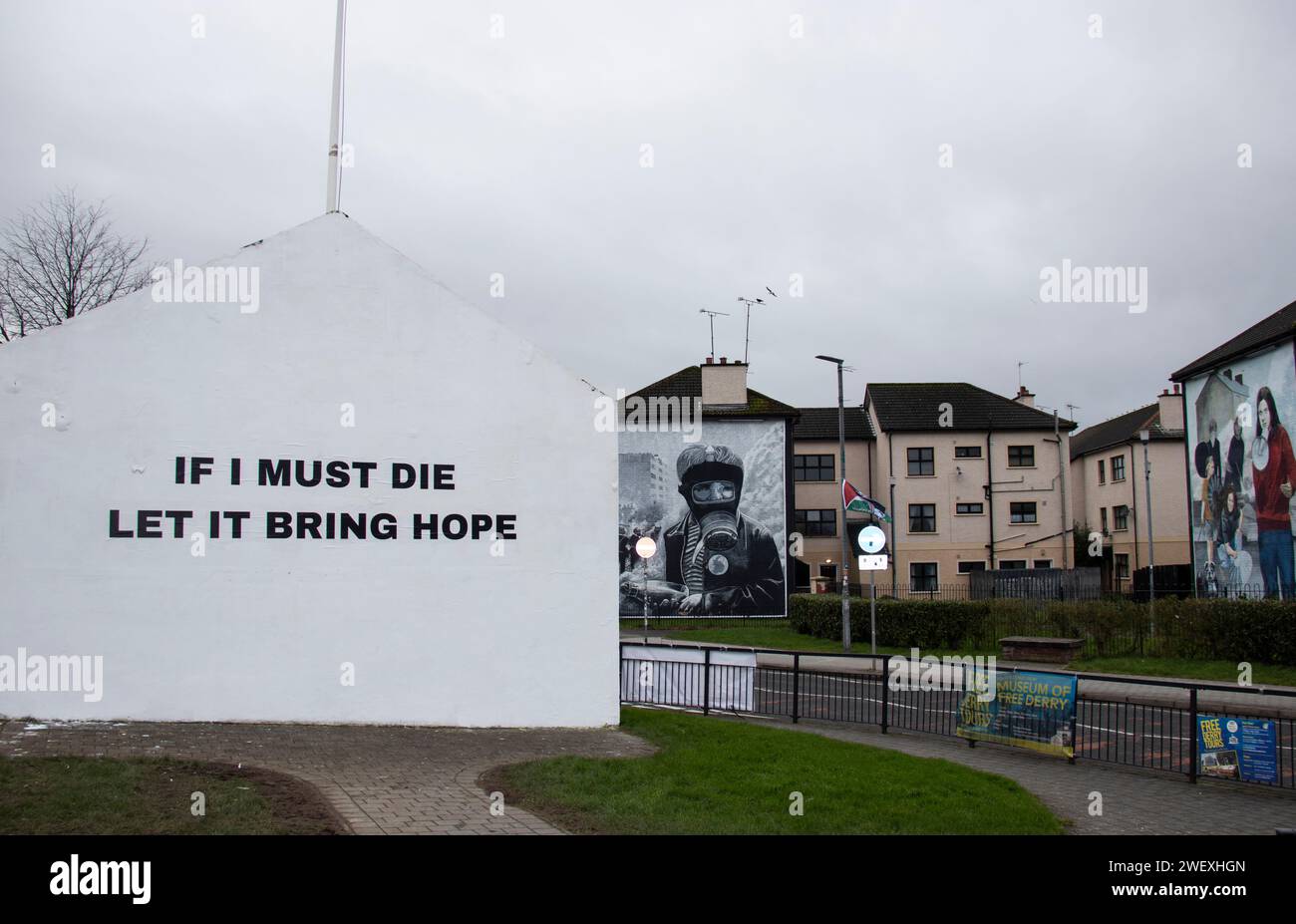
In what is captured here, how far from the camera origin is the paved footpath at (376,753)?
8.43 m

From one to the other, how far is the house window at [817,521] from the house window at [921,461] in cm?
419

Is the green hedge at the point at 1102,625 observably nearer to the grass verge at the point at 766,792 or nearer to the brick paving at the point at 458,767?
the brick paving at the point at 458,767

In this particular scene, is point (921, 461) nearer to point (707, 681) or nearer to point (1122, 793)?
point (707, 681)

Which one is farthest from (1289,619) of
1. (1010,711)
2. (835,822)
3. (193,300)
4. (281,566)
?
(193,300)

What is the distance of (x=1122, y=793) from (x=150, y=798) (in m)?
9.85

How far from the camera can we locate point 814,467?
50219 millimetres

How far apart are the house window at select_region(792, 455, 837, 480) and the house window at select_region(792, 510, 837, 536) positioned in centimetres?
183

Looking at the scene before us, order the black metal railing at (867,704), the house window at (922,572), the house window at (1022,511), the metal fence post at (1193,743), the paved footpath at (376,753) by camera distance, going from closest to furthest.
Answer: the paved footpath at (376,753)
the metal fence post at (1193,743)
the black metal railing at (867,704)
the house window at (922,572)
the house window at (1022,511)

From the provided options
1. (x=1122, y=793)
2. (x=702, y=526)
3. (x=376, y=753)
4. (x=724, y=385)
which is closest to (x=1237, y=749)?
(x=1122, y=793)

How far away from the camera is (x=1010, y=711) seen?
13844 millimetres

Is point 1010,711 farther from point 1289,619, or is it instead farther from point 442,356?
point 1289,619

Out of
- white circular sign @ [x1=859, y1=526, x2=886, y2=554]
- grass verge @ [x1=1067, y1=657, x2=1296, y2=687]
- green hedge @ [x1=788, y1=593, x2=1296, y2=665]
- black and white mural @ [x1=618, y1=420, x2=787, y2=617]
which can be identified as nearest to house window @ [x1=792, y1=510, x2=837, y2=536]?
black and white mural @ [x1=618, y1=420, x2=787, y2=617]

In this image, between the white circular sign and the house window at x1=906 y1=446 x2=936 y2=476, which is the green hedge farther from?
the house window at x1=906 y1=446 x2=936 y2=476

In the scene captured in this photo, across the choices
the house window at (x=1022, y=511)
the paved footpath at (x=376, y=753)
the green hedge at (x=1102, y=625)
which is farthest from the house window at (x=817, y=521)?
the paved footpath at (x=376, y=753)
